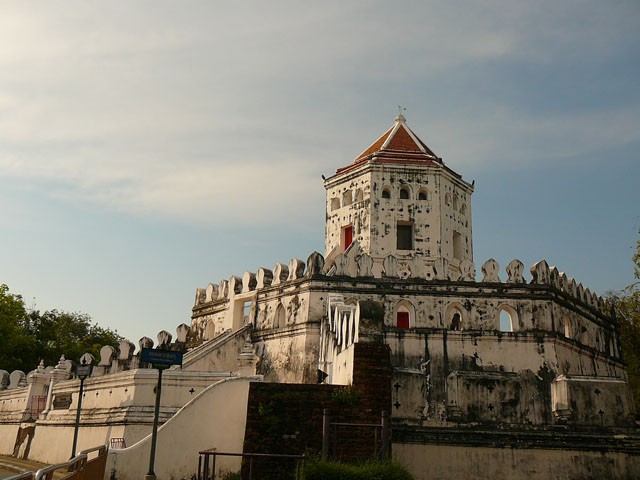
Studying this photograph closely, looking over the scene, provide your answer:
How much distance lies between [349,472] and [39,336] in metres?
34.3

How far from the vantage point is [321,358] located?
1788cm

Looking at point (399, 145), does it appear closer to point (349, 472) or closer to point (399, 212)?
point (399, 212)

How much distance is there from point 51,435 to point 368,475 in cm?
1303

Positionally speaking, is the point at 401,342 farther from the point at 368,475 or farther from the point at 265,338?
the point at 368,475

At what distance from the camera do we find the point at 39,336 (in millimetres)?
38469

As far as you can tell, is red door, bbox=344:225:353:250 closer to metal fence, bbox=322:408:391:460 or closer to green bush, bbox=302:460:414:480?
metal fence, bbox=322:408:391:460

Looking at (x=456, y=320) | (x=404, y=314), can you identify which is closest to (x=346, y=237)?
(x=404, y=314)

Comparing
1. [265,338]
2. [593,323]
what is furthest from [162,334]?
[593,323]

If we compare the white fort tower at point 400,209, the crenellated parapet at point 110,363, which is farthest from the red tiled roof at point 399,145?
the crenellated parapet at point 110,363

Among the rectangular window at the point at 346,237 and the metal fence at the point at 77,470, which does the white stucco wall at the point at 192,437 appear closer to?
the metal fence at the point at 77,470

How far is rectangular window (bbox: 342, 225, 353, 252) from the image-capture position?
2466cm

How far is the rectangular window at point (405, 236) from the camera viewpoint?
23922 mm

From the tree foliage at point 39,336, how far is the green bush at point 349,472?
27.9 m

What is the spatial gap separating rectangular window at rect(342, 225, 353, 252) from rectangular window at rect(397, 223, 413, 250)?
1806 millimetres
